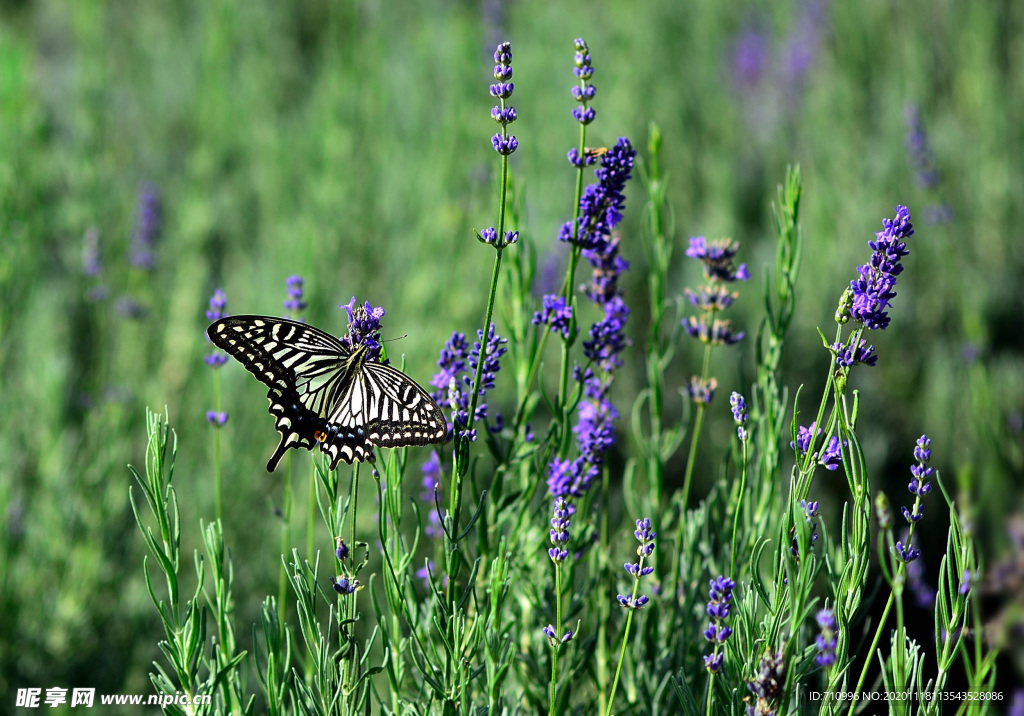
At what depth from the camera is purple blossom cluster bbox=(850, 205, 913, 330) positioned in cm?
113

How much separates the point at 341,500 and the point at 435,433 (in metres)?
0.16

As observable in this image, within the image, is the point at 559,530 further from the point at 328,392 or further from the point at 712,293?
the point at 712,293

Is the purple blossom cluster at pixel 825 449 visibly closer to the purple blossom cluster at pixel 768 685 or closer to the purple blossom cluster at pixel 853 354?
the purple blossom cluster at pixel 853 354

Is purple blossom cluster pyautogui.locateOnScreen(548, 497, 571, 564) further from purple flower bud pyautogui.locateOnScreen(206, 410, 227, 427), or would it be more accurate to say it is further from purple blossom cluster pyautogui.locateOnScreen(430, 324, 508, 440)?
purple flower bud pyautogui.locateOnScreen(206, 410, 227, 427)

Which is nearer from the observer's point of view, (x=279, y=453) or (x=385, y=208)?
(x=279, y=453)

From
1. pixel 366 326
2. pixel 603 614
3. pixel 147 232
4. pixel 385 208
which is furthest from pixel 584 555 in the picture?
pixel 385 208

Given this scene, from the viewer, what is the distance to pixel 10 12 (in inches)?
213

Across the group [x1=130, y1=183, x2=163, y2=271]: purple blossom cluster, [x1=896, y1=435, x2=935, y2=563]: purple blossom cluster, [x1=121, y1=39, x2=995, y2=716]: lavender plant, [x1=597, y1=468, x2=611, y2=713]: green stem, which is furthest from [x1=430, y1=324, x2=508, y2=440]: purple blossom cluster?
[x1=130, y1=183, x2=163, y2=271]: purple blossom cluster

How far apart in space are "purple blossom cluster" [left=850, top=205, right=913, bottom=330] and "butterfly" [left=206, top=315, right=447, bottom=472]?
1.86ft

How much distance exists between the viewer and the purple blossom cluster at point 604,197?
127 cm

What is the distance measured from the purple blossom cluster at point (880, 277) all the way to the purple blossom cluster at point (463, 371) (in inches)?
18.7

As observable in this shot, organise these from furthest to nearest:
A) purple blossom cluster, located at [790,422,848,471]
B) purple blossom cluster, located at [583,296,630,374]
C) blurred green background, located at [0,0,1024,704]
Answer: blurred green background, located at [0,0,1024,704], purple blossom cluster, located at [583,296,630,374], purple blossom cluster, located at [790,422,848,471]

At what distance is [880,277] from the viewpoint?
1133 mm

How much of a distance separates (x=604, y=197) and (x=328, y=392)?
0.54 meters
